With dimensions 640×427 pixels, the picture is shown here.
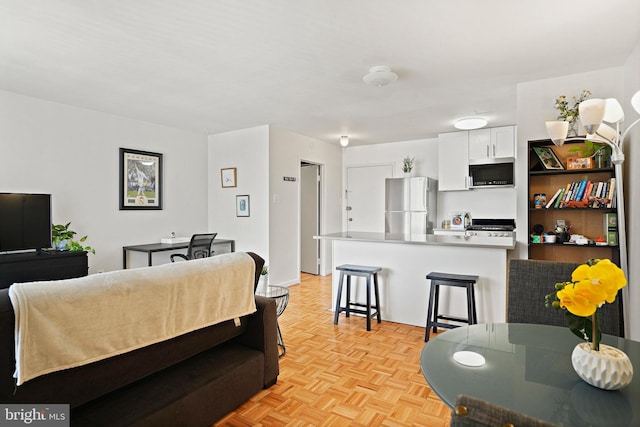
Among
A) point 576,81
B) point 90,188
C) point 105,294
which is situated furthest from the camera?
point 90,188

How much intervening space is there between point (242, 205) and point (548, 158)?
13.1 ft

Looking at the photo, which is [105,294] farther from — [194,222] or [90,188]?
[194,222]

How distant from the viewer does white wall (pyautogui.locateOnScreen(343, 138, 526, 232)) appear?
574 cm

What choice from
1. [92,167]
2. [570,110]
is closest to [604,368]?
[570,110]

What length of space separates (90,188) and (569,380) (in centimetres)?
493

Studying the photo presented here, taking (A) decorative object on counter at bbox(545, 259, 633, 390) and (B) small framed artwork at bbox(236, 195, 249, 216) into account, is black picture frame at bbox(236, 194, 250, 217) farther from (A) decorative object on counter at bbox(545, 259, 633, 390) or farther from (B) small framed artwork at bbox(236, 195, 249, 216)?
(A) decorative object on counter at bbox(545, 259, 633, 390)

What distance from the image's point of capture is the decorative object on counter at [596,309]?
1.02 m

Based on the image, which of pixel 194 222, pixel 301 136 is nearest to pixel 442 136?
pixel 301 136

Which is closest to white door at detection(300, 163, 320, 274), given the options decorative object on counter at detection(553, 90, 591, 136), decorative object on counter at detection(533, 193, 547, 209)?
decorative object on counter at detection(533, 193, 547, 209)

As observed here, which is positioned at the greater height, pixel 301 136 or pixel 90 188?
pixel 301 136

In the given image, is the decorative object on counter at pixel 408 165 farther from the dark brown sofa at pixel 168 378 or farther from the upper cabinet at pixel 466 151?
the dark brown sofa at pixel 168 378

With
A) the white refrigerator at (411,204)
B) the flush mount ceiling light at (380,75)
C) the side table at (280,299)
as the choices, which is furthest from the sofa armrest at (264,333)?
the white refrigerator at (411,204)

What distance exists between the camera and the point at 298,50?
2.73 m

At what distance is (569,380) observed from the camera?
1140 millimetres
